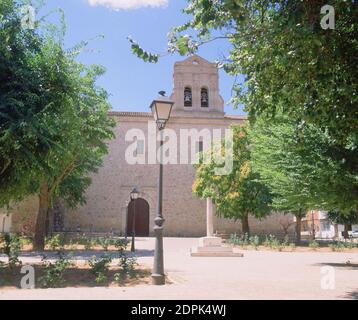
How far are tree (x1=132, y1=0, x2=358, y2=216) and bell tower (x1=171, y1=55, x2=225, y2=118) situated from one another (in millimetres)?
27074

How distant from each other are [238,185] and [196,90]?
1251cm

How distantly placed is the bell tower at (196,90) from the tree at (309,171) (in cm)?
2090

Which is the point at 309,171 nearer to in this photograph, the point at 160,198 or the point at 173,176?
the point at 160,198

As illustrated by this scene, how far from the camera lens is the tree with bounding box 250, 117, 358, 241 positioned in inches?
478

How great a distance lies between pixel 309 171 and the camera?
12.7m

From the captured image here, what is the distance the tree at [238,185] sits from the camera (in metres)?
25.6

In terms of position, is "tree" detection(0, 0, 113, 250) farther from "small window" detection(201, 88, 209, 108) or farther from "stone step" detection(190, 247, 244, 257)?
"small window" detection(201, 88, 209, 108)

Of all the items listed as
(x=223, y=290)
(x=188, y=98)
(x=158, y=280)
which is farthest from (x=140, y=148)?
(x=223, y=290)

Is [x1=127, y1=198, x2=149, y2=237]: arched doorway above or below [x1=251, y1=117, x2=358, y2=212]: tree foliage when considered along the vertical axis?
below

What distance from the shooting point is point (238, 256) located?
55.8 feet

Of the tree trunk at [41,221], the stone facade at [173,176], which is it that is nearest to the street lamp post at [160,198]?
the tree trunk at [41,221]

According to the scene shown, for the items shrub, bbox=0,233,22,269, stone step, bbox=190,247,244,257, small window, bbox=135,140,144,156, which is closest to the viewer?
shrub, bbox=0,233,22,269

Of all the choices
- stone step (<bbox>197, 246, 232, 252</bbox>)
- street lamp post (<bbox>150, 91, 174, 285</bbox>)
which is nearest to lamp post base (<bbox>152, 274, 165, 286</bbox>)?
street lamp post (<bbox>150, 91, 174, 285</bbox>)
